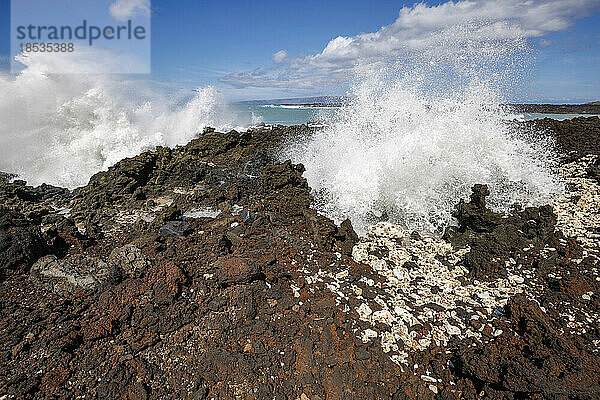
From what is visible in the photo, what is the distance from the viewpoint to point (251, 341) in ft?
9.89

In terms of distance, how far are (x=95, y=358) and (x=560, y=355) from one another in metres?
3.80

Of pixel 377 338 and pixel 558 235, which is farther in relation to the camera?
pixel 558 235

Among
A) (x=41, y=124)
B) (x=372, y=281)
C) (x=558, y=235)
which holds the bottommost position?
(x=372, y=281)

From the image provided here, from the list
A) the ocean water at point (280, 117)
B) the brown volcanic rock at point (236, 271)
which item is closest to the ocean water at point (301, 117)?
the ocean water at point (280, 117)

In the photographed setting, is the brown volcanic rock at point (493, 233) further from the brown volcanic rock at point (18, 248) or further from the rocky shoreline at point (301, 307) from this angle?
the brown volcanic rock at point (18, 248)

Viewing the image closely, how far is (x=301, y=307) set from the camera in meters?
3.45

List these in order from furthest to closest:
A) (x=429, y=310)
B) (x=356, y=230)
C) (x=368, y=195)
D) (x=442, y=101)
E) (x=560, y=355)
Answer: (x=442, y=101), (x=368, y=195), (x=356, y=230), (x=429, y=310), (x=560, y=355)

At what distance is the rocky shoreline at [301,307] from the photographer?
2609 millimetres

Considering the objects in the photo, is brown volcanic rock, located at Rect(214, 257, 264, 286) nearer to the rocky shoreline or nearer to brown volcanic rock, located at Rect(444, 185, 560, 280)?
the rocky shoreline

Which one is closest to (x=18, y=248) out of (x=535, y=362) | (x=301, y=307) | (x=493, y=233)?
(x=301, y=307)

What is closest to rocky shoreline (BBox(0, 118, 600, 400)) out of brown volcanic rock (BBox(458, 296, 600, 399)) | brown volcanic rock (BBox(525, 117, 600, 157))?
brown volcanic rock (BBox(458, 296, 600, 399))

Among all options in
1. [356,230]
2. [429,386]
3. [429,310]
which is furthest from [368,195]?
[429,386]

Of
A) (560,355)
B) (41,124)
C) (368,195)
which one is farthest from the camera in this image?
(41,124)

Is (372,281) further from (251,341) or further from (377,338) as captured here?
(251,341)
